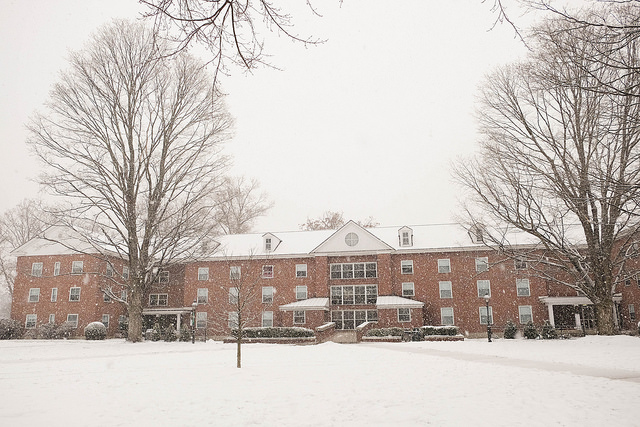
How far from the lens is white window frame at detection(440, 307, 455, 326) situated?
124 feet

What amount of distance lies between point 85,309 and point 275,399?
36.8m

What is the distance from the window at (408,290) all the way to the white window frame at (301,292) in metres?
8.44

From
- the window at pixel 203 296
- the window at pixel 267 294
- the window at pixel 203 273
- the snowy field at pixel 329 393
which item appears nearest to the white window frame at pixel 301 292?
the window at pixel 267 294

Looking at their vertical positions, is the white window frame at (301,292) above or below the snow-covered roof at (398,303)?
above

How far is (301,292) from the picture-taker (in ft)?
135

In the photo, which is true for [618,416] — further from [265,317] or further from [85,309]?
[85,309]

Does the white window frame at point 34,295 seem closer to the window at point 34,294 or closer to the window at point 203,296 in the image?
the window at point 34,294

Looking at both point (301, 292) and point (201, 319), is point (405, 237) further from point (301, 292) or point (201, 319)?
point (201, 319)

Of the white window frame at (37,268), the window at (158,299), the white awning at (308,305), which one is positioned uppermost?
the white window frame at (37,268)

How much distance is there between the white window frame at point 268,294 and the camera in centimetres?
4128

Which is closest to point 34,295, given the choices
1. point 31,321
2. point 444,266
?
point 31,321

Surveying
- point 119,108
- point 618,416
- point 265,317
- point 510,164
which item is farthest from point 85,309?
point 618,416

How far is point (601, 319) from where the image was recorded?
938 inches

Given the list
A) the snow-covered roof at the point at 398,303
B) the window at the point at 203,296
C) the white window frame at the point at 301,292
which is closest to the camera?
the snow-covered roof at the point at 398,303
